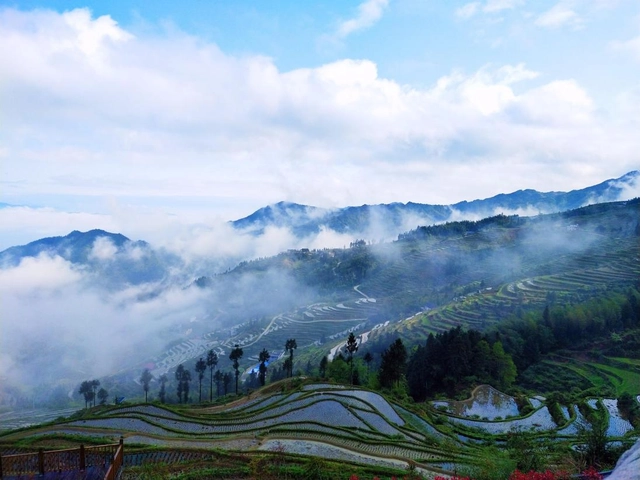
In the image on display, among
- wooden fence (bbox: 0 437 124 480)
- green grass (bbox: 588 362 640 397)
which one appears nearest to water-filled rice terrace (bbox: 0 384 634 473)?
green grass (bbox: 588 362 640 397)

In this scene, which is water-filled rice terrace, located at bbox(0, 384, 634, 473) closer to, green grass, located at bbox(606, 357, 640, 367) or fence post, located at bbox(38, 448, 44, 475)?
fence post, located at bbox(38, 448, 44, 475)

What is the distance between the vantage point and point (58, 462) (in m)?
14.1

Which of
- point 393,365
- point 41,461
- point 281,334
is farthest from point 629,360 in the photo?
point 281,334

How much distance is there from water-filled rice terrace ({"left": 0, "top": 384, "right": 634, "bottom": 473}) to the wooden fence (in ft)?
40.5

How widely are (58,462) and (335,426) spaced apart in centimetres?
2526

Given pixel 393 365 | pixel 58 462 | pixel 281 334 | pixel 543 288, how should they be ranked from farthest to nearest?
pixel 281 334, pixel 543 288, pixel 393 365, pixel 58 462

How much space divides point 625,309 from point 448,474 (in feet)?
241

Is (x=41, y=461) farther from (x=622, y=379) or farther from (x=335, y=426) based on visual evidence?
(x=622, y=379)

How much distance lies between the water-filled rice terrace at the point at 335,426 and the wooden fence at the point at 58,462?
1235 centimetres

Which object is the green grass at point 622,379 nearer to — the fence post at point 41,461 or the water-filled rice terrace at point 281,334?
the fence post at point 41,461

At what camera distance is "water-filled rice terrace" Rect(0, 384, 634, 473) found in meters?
29.8

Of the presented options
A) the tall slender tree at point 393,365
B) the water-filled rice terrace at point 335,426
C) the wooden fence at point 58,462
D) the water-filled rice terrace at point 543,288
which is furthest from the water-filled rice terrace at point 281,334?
the wooden fence at point 58,462

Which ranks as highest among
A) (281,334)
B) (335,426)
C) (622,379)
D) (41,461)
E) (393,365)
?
(41,461)

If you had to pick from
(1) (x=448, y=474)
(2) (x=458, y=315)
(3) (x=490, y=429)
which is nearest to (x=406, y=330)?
(2) (x=458, y=315)
